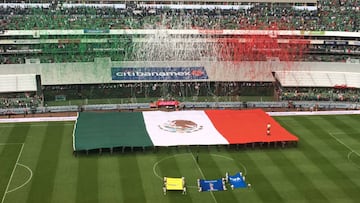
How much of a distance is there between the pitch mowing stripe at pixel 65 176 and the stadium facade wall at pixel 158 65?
16.0 metres

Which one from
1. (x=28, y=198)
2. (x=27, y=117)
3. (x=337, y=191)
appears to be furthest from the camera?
(x=27, y=117)

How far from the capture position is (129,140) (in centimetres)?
4403

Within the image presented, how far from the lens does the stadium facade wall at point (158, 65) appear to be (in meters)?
60.4

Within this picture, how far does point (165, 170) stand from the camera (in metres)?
39.7

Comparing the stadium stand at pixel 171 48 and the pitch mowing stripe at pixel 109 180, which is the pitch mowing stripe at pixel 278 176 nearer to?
the pitch mowing stripe at pixel 109 180

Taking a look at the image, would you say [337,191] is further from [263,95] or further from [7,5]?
[7,5]

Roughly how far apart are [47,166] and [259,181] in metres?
17.2

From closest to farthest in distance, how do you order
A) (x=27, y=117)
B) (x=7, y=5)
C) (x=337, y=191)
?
(x=337, y=191)
(x=27, y=117)
(x=7, y=5)

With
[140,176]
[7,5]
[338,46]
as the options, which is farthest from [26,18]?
[338,46]

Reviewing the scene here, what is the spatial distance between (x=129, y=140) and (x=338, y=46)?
39203 millimetres

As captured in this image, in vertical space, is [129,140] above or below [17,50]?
below

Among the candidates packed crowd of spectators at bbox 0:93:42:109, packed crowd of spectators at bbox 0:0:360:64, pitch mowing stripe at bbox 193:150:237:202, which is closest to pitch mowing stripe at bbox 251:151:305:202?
pitch mowing stripe at bbox 193:150:237:202

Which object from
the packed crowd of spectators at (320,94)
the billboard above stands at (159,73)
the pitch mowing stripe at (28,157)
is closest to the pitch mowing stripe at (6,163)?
the pitch mowing stripe at (28,157)

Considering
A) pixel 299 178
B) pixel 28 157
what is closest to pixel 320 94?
pixel 299 178
